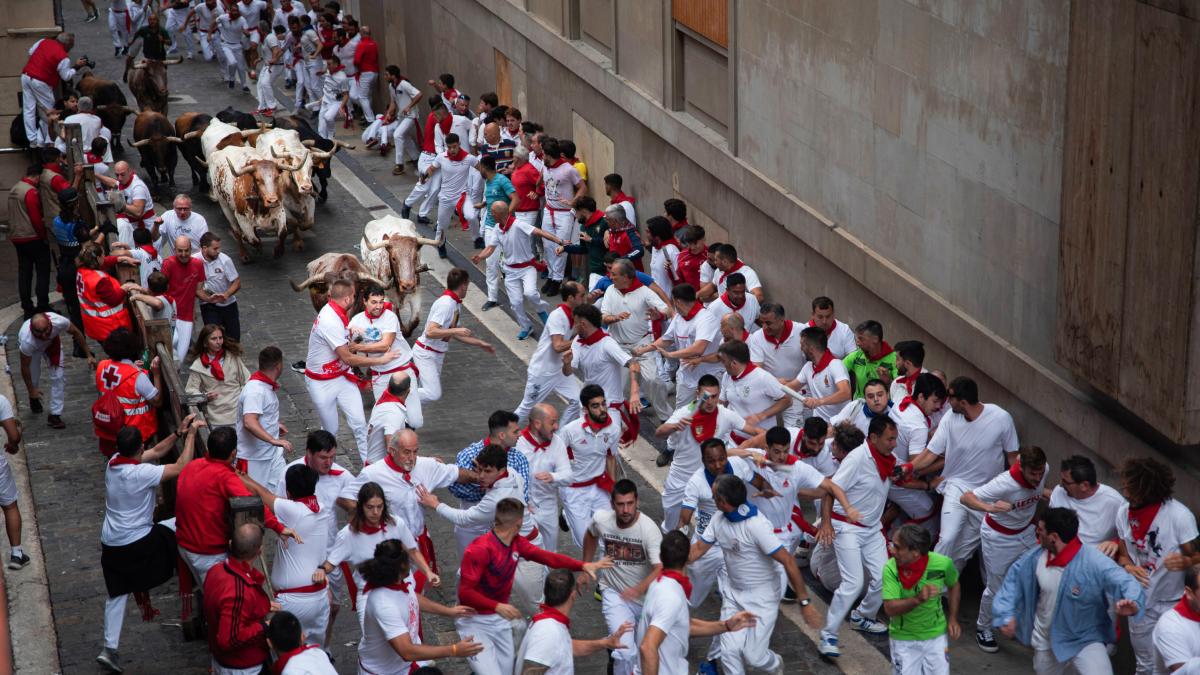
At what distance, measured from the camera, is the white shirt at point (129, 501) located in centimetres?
1167

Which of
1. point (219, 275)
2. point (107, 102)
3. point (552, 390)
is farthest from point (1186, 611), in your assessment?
point (107, 102)

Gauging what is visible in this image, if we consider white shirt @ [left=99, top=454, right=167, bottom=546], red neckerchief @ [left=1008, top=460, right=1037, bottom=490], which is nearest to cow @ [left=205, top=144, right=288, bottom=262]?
white shirt @ [left=99, top=454, right=167, bottom=546]

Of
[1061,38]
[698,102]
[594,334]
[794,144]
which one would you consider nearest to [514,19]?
[698,102]

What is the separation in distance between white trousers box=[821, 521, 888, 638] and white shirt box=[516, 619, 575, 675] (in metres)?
2.56

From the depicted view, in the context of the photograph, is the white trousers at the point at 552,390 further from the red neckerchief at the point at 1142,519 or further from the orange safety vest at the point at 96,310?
the red neckerchief at the point at 1142,519

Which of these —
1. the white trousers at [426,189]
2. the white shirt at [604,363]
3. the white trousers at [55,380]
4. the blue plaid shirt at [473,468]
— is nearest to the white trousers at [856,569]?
the blue plaid shirt at [473,468]

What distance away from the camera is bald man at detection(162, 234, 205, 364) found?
54.7 ft

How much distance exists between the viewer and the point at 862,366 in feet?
44.1

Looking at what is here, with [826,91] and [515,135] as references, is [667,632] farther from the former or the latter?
[515,135]

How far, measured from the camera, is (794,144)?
16.1m

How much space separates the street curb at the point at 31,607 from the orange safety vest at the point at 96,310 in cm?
170

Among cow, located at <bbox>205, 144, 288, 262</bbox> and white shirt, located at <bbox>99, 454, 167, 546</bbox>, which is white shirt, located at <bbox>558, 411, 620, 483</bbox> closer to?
white shirt, located at <bbox>99, 454, 167, 546</bbox>

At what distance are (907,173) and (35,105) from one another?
14.5 metres

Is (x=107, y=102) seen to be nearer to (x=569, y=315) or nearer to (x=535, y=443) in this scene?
(x=569, y=315)
